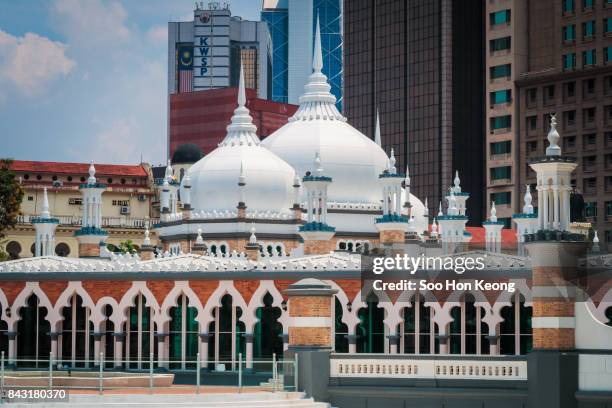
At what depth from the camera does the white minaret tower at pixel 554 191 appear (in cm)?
4797

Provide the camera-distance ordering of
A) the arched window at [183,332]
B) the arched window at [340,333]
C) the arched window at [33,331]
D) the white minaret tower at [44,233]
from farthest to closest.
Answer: the white minaret tower at [44,233], the arched window at [33,331], the arched window at [183,332], the arched window at [340,333]

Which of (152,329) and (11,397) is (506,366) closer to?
(11,397)

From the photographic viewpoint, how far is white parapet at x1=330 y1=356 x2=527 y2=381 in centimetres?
4653

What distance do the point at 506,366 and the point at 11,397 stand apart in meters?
14.5

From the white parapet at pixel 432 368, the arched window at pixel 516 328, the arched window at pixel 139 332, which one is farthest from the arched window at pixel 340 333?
the white parapet at pixel 432 368

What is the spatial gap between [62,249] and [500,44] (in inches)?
1916

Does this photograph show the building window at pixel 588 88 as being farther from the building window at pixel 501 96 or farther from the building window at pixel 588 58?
the building window at pixel 501 96

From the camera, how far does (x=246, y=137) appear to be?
91.2 metres

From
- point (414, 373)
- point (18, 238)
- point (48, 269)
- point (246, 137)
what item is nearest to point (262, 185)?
point (246, 137)

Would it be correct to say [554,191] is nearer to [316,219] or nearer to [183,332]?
[183,332]

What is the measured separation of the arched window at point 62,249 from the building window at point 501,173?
144 ft

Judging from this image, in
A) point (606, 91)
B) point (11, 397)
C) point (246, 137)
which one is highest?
point (606, 91)

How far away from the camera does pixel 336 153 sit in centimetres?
9062

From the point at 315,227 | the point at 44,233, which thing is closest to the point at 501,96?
the point at 44,233
